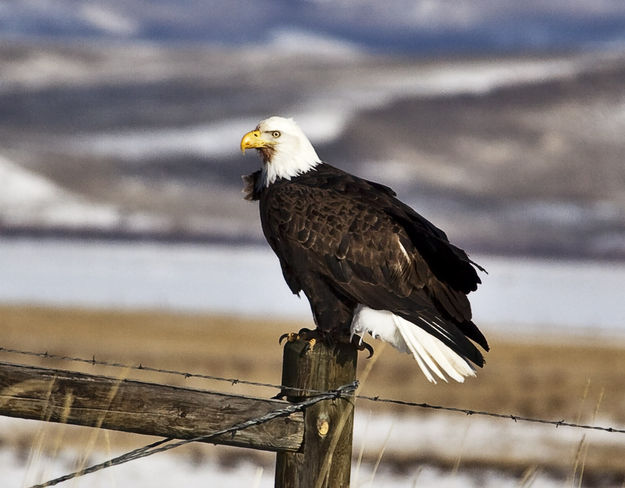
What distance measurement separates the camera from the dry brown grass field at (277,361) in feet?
47.0

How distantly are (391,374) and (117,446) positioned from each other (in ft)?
23.3

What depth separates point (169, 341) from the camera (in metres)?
26.0

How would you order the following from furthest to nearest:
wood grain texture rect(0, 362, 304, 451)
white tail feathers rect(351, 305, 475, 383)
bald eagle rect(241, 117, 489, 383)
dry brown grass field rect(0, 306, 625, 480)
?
dry brown grass field rect(0, 306, 625, 480) → bald eagle rect(241, 117, 489, 383) → white tail feathers rect(351, 305, 475, 383) → wood grain texture rect(0, 362, 304, 451)

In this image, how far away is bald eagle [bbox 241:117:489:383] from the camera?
5078mm

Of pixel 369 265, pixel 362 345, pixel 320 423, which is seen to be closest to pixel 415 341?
pixel 362 345

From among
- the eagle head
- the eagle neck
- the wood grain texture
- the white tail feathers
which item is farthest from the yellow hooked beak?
the wood grain texture

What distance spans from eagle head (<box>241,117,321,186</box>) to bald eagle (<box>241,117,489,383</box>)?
0.95ft

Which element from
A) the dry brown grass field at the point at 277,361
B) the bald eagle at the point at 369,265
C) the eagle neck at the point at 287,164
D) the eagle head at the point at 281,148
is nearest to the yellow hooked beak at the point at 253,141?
the eagle head at the point at 281,148

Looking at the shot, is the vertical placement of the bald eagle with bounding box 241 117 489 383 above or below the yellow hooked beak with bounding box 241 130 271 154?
below

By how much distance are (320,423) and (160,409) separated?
0.62m

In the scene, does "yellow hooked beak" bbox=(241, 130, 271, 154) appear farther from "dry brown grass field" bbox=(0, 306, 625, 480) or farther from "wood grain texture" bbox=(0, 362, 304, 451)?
"wood grain texture" bbox=(0, 362, 304, 451)

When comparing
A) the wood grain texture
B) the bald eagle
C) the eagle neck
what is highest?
the eagle neck

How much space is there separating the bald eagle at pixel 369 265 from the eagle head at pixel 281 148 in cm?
29

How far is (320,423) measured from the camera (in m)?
→ 3.69
